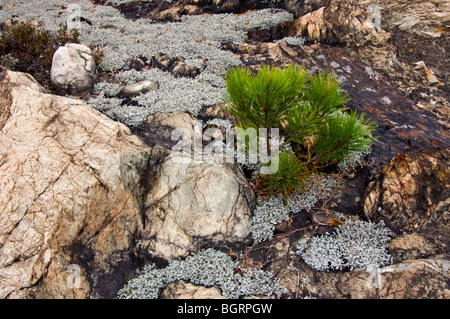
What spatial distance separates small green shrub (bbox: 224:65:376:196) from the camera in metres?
3.85

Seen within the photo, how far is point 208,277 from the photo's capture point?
430 cm

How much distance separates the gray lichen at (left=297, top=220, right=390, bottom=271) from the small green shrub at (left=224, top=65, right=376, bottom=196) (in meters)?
0.98

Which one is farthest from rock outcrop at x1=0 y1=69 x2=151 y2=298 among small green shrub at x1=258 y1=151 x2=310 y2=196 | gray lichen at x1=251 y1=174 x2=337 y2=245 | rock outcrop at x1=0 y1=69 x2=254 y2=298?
small green shrub at x1=258 y1=151 x2=310 y2=196

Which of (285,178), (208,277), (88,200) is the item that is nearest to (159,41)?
(88,200)

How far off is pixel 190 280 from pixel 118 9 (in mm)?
12517

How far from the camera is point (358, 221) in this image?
186 inches

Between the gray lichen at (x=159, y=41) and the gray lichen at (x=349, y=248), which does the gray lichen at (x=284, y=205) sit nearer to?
the gray lichen at (x=349, y=248)

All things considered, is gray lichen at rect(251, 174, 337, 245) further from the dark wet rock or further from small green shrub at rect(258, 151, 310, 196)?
the dark wet rock

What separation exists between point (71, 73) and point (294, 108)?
5253 millimetres

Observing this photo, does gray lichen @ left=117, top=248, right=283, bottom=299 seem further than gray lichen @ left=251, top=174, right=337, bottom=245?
No

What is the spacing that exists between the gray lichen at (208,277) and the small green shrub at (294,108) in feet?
4.92

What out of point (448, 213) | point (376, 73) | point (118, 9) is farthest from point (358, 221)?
point (118, 9)

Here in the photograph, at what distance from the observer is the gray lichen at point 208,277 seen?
4156 mm

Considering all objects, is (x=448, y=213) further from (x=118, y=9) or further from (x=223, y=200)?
(x=118, y=9)
